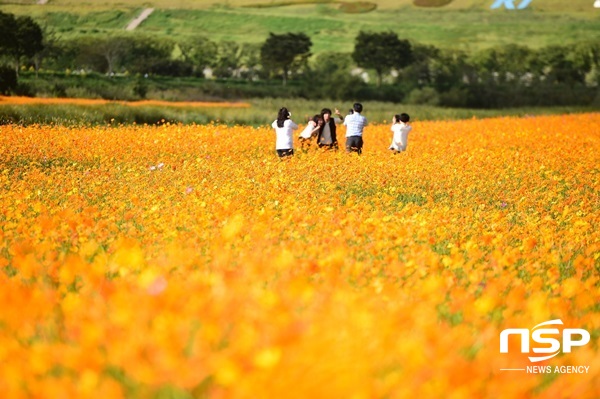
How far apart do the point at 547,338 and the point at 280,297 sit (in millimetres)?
1959

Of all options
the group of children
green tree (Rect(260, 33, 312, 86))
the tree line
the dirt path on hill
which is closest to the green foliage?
the group of children

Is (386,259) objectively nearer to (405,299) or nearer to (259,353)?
(405,299)

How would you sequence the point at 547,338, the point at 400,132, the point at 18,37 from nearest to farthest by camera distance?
the point at 547,338 → the point at 400,132 → the point at 18,37

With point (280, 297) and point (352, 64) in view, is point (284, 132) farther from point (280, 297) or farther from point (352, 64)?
point (352, 64)

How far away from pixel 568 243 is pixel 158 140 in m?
12.7

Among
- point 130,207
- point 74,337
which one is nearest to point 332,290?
point 74,337

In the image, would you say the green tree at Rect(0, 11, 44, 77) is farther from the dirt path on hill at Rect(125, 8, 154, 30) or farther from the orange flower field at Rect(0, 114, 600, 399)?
the orange flower field at Rect(0, 114, 600, 399)

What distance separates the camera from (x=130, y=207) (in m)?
9.58

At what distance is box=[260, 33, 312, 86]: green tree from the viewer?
92.3 metres

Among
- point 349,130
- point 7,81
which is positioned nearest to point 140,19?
point 7,81

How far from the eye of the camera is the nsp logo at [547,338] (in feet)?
14.9

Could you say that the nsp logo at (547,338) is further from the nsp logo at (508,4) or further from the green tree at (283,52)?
the nsp logo at (508,4)

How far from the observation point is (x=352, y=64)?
108 meters

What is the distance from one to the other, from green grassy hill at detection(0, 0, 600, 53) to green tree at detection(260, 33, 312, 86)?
21650 mm
